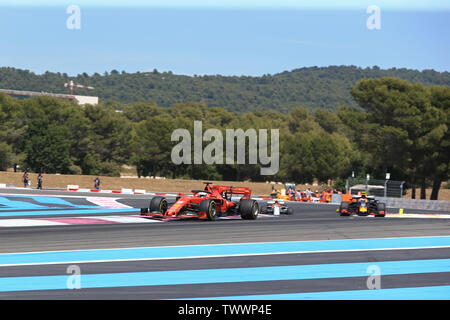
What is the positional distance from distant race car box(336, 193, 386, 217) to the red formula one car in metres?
5.95

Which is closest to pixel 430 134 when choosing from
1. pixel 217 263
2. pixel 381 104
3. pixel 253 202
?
pixel 381 104

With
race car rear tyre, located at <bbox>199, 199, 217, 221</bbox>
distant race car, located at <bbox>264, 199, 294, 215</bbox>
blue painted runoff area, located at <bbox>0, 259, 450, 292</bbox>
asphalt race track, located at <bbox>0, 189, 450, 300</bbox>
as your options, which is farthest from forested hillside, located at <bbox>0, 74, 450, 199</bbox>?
blue painted runoff area, located at <bbox>0, 259, 450, 292</bbox>

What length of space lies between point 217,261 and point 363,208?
16.4 meters

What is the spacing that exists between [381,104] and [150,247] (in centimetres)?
4649

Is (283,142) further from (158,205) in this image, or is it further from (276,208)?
(158,205)

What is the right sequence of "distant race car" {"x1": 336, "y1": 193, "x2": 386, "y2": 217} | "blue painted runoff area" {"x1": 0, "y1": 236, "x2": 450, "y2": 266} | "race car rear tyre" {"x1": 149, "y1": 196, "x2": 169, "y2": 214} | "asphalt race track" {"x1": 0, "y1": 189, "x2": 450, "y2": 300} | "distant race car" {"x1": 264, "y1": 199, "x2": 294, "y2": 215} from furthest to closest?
1. "distant race car" {"x1": 336, "y1": 193, "x2": 386, "y2": 217}
2. "distant race car" {"x1": 264, "y1": 199, "x2": 294, "y2": 215}
3. "race car rear tyre" {"x1": 149, "y1": 196, "x2": 169, "y2": 214}
4. "blue painted runoff area" {"x1": 0, "y1": 236, "x2": 450, "y2": 266}
5. "asphalt race track" {"x1": 0, "y1": 189, "x2": 450, "y2": 300}

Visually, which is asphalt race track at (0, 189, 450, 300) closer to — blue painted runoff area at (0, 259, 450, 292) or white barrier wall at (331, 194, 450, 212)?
blue painted runoff area at (0, 259, 450, 292)

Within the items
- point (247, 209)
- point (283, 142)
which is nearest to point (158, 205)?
point (247, 209)

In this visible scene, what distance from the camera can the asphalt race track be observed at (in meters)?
8.80

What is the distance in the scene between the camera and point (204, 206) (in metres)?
20.5

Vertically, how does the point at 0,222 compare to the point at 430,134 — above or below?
below
